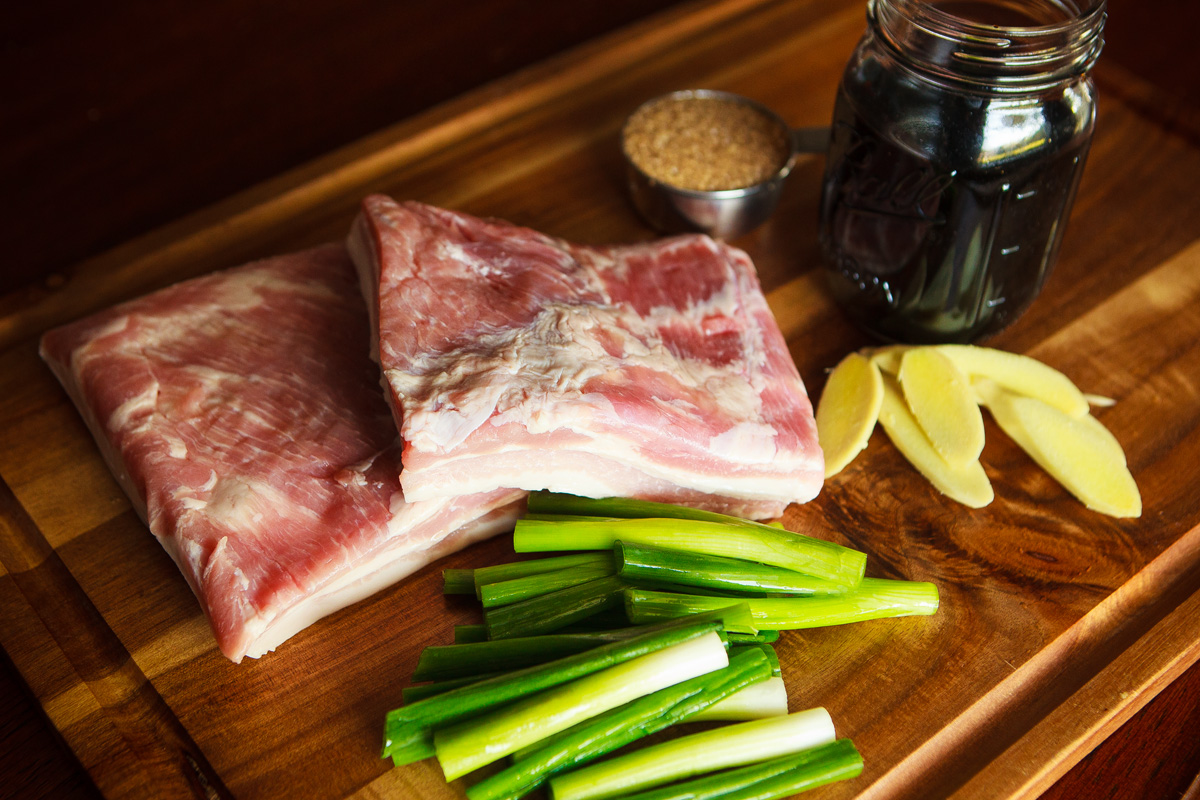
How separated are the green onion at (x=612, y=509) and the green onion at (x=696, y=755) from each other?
52cm

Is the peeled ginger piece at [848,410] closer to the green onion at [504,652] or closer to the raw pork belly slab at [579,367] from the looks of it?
the raw pork belly slab at [579,367]

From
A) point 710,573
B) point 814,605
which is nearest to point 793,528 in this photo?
point 814,605

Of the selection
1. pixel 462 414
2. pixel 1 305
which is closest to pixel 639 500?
pixel 462 414

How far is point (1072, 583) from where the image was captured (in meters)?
2.63

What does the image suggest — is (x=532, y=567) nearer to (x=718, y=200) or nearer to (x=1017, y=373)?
(x=718, y=200)

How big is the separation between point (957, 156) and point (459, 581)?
5.59 ft

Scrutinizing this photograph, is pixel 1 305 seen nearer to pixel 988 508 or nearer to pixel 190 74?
pixel 190 74

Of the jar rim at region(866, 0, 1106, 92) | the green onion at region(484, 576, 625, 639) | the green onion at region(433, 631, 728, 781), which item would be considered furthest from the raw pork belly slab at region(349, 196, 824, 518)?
the jar rim at region(866, 0, 1106, 92)

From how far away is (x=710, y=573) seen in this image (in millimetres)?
2365

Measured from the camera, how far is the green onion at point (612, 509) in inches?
99.7

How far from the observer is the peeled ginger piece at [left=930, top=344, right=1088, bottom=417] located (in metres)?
2.94

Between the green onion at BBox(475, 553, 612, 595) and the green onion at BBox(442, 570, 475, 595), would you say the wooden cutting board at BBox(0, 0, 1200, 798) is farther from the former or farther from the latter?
the green onion at BBox(475, 553, 612, 595)

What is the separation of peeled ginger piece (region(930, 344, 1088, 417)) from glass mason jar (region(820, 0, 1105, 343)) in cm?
12

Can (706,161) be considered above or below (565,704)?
above
